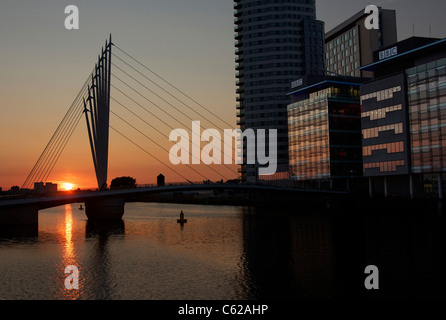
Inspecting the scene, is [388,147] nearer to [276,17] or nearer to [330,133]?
[330,133]

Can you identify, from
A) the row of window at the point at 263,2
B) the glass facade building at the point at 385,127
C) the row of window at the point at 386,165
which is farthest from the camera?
the row of window at the point at 263,2

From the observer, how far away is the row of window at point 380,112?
102 m

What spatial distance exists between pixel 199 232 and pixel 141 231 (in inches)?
376

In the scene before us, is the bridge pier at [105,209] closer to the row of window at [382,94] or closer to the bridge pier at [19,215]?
the bridge pier at [19,215]

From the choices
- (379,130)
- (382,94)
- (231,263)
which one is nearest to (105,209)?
(231,263)

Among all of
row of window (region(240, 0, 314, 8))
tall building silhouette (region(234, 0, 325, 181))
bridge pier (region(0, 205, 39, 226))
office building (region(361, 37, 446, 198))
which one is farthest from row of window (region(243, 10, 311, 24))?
bridge pier (region(0, 205, 39, 226))

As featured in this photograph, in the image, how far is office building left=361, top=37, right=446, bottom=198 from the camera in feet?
304

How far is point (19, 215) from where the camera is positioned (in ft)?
242

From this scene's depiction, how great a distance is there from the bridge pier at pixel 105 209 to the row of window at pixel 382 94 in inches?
2373

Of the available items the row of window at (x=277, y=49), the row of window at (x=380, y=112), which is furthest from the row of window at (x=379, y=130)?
the row of window at (x=277, y=49)

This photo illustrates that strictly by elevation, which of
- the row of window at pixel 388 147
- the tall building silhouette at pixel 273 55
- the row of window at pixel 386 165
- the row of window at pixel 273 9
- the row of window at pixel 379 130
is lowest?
the row of window at pixel 386 165

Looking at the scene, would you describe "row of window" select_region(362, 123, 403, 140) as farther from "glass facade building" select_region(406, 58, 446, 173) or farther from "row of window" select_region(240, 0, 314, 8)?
"row of window" select_region(240, 0, 314, 8)

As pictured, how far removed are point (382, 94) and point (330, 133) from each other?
77.9 ft
